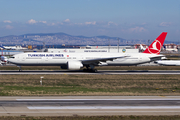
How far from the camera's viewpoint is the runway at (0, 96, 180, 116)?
645 inches

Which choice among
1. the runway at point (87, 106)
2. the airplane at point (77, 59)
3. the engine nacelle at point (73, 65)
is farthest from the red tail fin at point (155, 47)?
the runway at point (87, 106)

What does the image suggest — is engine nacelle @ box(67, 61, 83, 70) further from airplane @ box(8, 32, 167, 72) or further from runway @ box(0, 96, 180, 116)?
runway @ box(0, 96, 180, 116)

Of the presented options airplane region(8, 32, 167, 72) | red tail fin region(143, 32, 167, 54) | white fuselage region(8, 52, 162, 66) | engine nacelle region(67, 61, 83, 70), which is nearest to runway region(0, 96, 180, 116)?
engine nacelle region(67, 61, 83, 70)

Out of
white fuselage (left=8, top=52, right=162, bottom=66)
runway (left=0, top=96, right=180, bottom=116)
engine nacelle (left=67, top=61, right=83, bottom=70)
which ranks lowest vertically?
runway (left=0, top=96, right=180, bottom=116)

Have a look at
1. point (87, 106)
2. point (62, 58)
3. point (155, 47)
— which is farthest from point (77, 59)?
point (87, 106)

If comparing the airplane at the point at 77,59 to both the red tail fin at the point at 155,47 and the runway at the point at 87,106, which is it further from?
the runway at the point at 87,106

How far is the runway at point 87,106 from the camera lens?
1638cm

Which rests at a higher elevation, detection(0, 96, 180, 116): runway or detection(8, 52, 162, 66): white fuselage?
detection(8, 52, 162, 66): white fuselage

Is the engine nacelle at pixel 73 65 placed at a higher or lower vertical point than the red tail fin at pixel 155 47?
lower

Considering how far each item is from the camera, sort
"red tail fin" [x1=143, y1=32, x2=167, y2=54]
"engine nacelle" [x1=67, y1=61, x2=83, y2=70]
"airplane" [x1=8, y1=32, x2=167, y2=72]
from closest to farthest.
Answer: "engine nacelle" [x1=67, y1=61, x2=83, y2=70], "airplane" [x1=8, y1=32, x2=167, y2=72], "red tail fin" [x1=143, y1=32, x2=167, y2=54]

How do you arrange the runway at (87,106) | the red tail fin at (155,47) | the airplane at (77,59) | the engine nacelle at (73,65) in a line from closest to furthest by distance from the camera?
the runway at (87,106) → the engine nacelle at (73,65) → the airplane at (77,59) → the red tail fin at (155,47)

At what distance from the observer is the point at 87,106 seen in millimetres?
18250

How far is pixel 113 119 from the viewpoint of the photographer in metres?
14.9

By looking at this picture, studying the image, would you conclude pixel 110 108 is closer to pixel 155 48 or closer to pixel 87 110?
pixel 87 110
